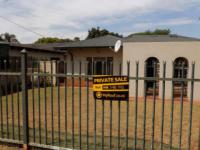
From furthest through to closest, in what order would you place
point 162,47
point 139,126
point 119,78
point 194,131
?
point 162,47, point 139,126, point 194,131, point 119,78

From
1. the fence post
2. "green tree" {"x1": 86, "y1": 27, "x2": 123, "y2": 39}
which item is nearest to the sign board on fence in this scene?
the fence post

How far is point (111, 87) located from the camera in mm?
4660

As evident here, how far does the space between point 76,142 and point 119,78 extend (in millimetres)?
2061

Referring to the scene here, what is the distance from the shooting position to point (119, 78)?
15.0ft

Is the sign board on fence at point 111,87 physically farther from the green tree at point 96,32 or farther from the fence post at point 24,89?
the green tree at point 96,32

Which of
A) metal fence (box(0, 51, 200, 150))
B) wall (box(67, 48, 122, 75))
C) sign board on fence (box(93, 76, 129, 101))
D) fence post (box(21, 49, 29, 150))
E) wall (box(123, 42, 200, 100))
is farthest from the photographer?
wall (box(67, 48, 122, 75))

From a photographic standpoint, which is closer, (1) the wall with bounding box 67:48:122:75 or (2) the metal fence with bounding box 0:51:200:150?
(2) the metal fence with bounding box 0:51:200:150

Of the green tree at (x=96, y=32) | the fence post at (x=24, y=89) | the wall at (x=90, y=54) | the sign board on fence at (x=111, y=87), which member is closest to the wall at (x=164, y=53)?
the wall at (x=90, y=54)

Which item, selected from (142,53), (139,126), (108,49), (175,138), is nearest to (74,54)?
(108,49)

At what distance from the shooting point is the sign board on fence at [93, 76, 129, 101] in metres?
4.58

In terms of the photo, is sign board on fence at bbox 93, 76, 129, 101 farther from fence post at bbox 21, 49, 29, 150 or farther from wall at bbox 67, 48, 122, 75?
wall at bbox 67, 48, 122, 75

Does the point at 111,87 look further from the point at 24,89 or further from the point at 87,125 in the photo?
the point at 24,89

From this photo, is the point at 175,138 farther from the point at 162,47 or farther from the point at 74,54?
the point at 74,54

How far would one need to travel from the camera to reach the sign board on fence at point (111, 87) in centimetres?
458
